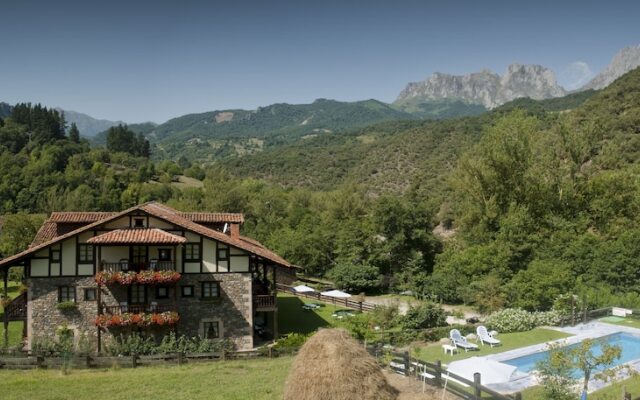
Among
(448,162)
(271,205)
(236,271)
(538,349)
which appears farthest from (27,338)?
(448,162)

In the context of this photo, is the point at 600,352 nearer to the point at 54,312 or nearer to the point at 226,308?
the point at 226,308

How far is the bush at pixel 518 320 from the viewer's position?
27.5m

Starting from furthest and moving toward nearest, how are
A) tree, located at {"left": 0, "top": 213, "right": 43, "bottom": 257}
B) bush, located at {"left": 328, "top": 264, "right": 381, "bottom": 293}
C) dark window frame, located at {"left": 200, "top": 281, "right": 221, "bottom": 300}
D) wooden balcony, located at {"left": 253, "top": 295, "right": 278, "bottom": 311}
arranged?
tree, located at {"left": 0, "top": 213, "right": 43, "bottom": 257} → bush, located at {"left": 328, "top": 264, "right": 381, "bottom": 293} → wooden balcony, located at {"left": 253, "top": 295, "right": 278, "bottom": 311} → dark window frame, located at {"left": 200, "top": 281, "right": 221, "bottom": 300}

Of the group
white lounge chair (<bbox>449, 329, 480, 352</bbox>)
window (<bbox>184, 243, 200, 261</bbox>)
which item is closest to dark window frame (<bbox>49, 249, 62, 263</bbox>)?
window (<bbox>184, 243, 200, 261</bbox>)

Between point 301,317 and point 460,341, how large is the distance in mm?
12033

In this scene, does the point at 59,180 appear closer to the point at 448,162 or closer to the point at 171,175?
the point at 171,175

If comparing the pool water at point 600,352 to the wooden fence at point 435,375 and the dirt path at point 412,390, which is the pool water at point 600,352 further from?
the dirt path at point 412,390

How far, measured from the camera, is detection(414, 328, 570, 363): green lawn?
22164mm

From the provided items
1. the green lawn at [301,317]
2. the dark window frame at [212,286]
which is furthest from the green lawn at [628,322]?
the dark window frame at [212,286]

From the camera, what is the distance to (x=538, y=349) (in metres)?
23.3

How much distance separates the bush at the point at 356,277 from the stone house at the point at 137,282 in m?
16.9

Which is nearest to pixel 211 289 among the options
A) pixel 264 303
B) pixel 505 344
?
pixel 264 303

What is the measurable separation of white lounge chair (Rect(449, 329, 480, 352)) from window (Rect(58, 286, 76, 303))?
1782 centimetres

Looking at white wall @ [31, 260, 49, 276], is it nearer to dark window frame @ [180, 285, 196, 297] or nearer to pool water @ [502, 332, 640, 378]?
dark window frame @ [180, 285, 196, 297]
